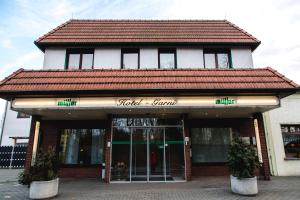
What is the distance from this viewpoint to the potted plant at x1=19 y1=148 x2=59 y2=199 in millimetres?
9703

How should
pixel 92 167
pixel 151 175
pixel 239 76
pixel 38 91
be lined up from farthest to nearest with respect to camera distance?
pixel 92 167 → pixel 151 175 → pixel 239 76 → pixel 38 91

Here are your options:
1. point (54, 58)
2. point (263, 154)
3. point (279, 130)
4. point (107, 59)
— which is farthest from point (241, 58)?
point (54, 58)

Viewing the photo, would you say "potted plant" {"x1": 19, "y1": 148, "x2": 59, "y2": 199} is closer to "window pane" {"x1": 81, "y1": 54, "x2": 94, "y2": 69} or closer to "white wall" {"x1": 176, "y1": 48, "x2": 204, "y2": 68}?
"window pane" {"x1": 81, "y1": 54, "x2": 94, "y2": 69}

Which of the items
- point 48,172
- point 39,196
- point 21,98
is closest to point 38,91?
point 21,98

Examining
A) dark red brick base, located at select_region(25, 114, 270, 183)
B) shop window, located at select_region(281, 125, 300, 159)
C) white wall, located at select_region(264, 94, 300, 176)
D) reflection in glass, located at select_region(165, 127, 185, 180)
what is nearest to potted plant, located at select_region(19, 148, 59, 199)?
dark red brick base, located at select_region(25, 114, 270, 183)

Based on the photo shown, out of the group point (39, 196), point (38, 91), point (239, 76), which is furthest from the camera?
point (239, 76)

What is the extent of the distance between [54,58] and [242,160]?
1291 cm

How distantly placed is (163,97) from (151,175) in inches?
191

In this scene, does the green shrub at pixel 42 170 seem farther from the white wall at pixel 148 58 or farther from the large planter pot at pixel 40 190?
the white wall at pixel 148 58

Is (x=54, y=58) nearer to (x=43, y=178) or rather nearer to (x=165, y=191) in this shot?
(x=43, y=178)

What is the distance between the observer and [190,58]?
16.1m

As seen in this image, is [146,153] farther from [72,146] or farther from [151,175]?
[72,146]

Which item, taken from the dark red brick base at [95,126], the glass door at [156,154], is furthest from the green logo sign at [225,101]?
the glass door at [156,154]

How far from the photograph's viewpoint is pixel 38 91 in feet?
38.3
